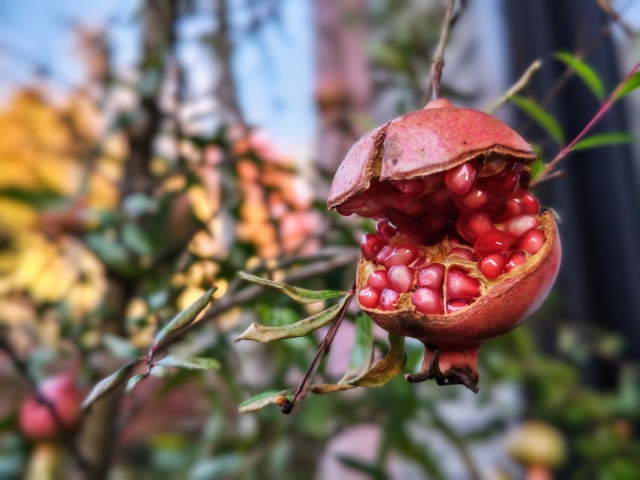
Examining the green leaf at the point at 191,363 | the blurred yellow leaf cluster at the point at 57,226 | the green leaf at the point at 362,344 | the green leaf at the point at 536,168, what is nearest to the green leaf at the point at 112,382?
the green leaf at the point at 191,363

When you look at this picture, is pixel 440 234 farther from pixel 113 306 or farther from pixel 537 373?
pixel 537 373

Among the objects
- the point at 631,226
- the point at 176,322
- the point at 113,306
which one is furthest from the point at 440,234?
the point at 631,226

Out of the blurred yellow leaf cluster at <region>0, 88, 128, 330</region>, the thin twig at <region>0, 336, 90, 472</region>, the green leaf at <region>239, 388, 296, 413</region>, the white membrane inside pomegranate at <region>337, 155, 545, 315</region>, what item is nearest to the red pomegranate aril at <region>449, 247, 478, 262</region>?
the white membrane inside pomegranate at <region>337, 155, 545, 315</region>

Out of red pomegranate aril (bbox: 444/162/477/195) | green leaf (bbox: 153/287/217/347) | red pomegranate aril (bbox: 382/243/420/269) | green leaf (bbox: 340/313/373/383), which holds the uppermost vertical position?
red pomegranate aril (bbox: 444/162/477/195)

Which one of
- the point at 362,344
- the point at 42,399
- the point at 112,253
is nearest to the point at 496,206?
the point at 362,344

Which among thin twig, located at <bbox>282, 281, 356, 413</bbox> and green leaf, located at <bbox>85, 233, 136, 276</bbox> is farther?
green leaf, located at <bbox>85, 233, 136, 276</bbox>

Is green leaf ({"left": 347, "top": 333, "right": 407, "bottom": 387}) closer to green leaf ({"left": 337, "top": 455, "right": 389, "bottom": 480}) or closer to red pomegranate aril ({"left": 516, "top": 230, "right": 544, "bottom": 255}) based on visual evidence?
red pomegranate aril ({"left": 516, "top": 230, "right": 544, "bottom": 255})

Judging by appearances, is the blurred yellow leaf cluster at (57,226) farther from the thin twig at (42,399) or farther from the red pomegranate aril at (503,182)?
the red pomegranate aril at (503,182)

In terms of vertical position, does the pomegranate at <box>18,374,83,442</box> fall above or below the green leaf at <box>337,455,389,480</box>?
above
